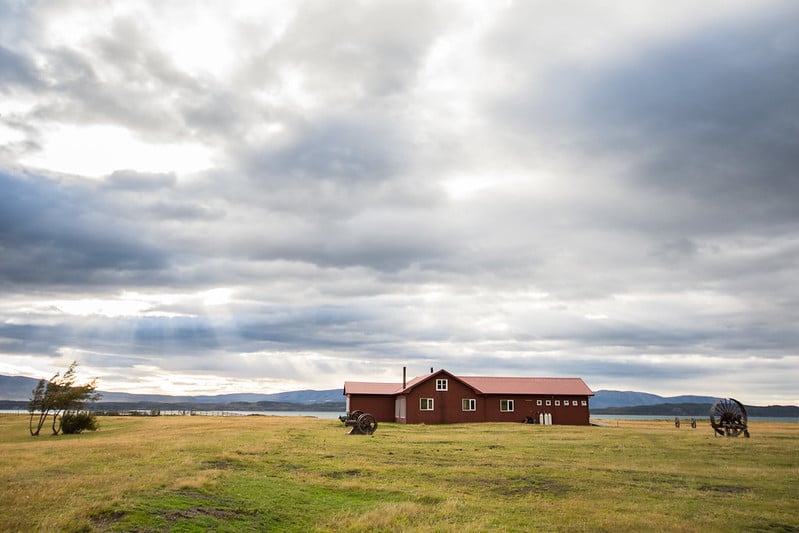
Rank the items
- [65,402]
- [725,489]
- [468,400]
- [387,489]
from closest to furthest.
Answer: [387,489] → [725,489] → [65,402] → [468,400]

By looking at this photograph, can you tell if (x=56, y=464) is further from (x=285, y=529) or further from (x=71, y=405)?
(x=71, y=405)

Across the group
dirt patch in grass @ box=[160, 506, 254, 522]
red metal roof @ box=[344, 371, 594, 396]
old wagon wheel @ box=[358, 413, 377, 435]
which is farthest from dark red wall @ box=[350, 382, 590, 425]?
dirt patch in grass @ box=[160, 506, 254, 522]

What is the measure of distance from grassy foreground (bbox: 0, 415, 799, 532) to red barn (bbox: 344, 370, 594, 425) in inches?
1295

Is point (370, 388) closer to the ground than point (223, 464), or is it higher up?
higher up

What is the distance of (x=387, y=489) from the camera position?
21016 mm

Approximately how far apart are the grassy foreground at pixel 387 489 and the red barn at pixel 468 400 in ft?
108

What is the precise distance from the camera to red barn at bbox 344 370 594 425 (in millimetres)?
68250

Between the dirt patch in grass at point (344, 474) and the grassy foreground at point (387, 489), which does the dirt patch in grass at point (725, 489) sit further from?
the dirt patch in grass at point (344, 474)

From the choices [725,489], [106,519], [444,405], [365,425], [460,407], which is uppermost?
[444,405]

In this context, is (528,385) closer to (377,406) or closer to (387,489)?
(377,406)

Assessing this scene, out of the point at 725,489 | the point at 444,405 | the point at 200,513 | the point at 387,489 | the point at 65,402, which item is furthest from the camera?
the point at 444,405

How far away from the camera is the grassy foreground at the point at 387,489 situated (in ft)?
50.9

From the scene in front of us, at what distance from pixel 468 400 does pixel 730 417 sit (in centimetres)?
2784

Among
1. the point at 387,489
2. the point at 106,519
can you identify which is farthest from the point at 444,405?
the point at 106,519
